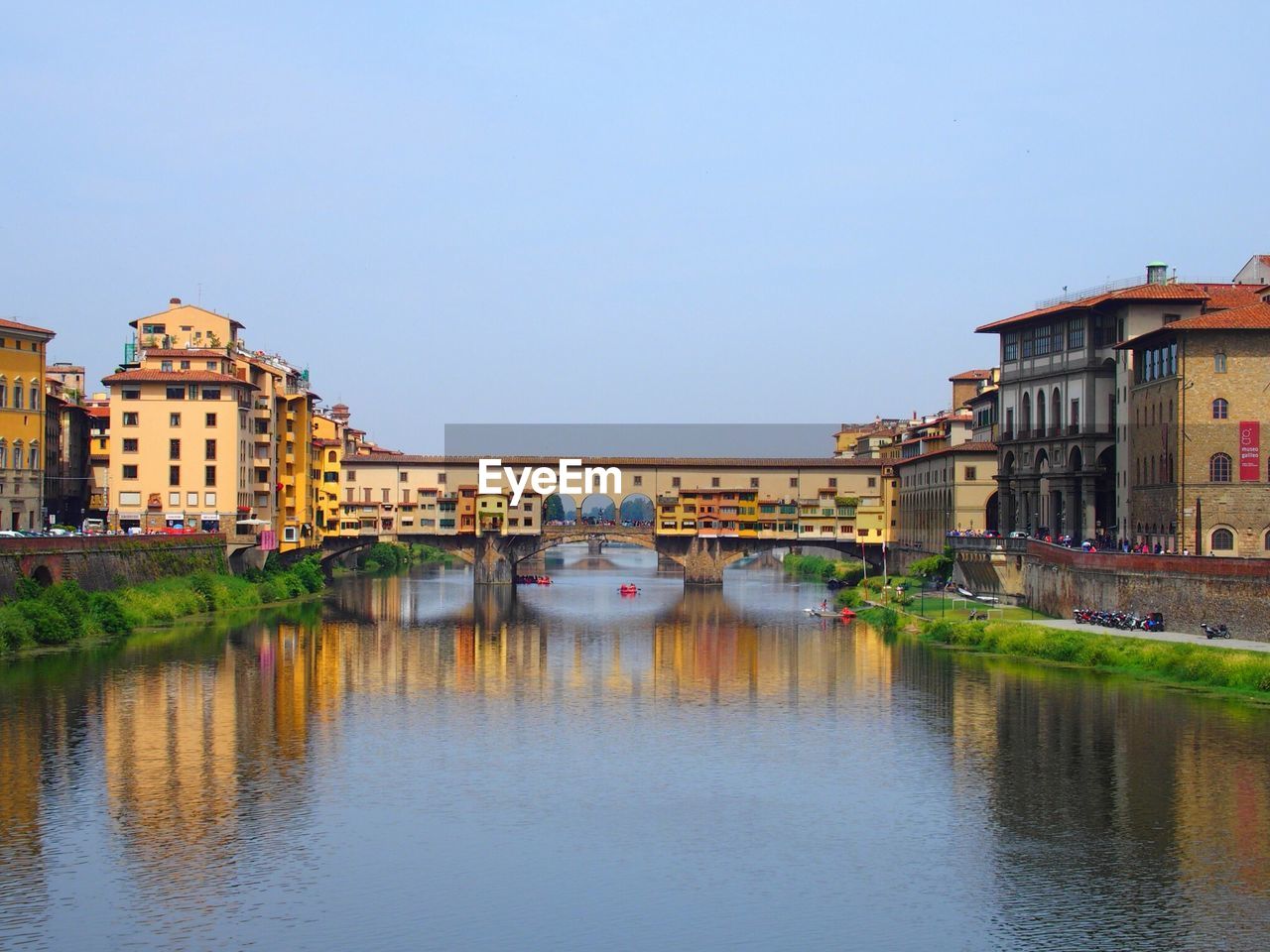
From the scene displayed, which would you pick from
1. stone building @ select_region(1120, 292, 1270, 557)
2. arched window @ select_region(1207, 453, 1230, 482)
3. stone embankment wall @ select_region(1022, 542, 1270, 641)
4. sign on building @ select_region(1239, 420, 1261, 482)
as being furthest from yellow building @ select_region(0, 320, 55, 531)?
sign on building @ select_region(1239, 420, 1261, 482)

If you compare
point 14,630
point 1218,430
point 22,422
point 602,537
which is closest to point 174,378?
point 22,422

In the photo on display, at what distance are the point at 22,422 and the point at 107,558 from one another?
11.2 m

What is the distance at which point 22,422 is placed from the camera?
75.6 m

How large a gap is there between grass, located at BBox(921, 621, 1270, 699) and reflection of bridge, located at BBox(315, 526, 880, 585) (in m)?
49.0

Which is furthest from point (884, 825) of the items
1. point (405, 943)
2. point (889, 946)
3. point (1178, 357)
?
point (1178, 357)

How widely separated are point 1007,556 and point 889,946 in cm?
5059

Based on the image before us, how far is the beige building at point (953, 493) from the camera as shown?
92.9m

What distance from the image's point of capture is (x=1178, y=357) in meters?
61.2

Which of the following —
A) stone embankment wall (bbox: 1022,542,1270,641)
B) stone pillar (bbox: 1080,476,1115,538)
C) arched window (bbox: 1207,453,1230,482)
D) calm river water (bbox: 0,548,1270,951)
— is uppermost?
arched window (bbox: 1207,453,1230,482)

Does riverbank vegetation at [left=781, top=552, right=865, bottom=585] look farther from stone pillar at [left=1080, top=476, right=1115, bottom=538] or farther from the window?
stone pillar at [left=1080, top=476, right=1115, bottom=538]

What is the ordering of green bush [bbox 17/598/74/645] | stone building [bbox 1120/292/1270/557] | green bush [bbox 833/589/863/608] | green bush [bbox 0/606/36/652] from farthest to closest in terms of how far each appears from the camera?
green bush [bbox 833/589/863/608] → stone building [bbox 1120/292/1270/557] → green bush [bbox 17/598/74/645] → green bush [bbox 0/606/36/652]

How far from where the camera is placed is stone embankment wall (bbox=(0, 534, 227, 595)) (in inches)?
2371
